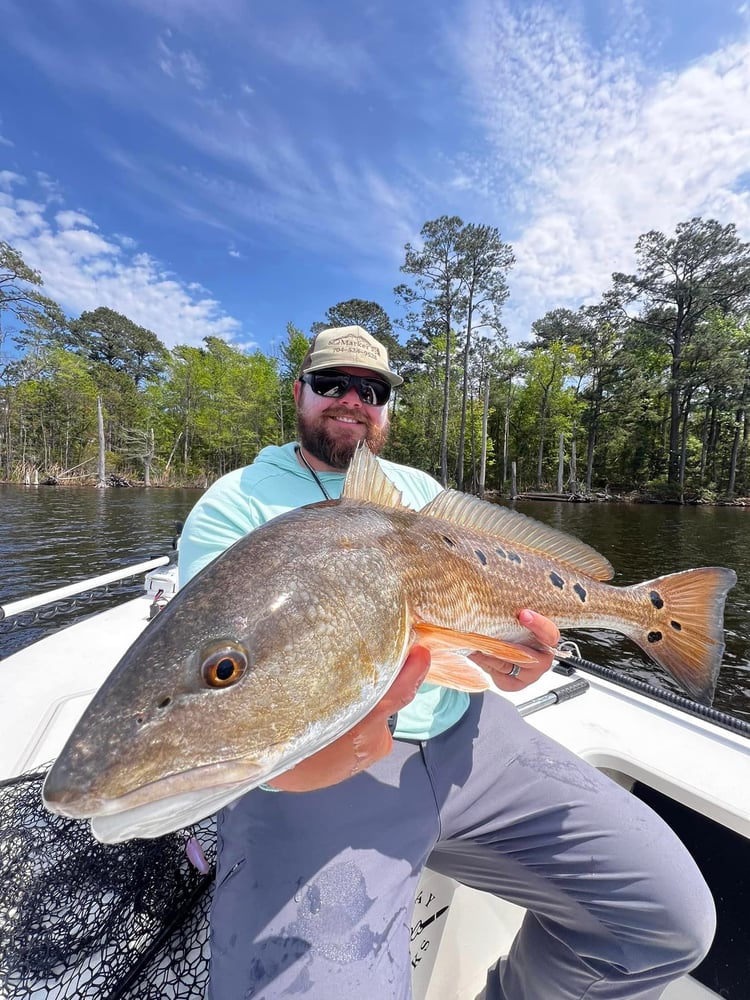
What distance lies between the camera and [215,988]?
1356mm

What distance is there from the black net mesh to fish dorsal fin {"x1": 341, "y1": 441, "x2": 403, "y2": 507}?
164 centimetres

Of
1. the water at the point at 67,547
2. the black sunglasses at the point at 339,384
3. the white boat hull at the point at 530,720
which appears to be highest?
the black sunglasses at the point at 339,384

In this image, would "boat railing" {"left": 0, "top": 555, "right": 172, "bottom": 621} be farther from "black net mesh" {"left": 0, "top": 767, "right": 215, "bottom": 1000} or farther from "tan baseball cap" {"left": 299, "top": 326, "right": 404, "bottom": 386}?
"tan baseball cap" {"left": 299, "top": 326, "right": 404, "bottom": 386}

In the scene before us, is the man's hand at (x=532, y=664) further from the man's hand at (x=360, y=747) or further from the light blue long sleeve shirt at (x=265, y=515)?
the man's hand at (x=360, y=747)

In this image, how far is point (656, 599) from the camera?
2213 mm

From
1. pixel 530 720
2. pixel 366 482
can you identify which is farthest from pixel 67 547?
pixel 366 482

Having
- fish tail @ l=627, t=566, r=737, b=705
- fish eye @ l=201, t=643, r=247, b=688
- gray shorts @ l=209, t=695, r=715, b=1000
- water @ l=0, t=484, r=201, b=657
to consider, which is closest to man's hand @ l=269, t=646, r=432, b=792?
Result: gray shorts @ l=209, t=695, r=715, b=1000

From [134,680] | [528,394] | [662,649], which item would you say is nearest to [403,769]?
[134,680]

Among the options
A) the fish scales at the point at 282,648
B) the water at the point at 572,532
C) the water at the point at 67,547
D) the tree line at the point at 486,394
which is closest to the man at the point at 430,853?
the fish scales at the point at 282,648

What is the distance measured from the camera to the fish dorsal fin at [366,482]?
179 centimetres

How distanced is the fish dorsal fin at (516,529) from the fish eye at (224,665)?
1110 millimetres

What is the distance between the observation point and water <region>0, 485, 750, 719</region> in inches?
330

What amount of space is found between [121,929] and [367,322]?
53285mm

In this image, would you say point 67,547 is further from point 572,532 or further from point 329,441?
point 572,532
